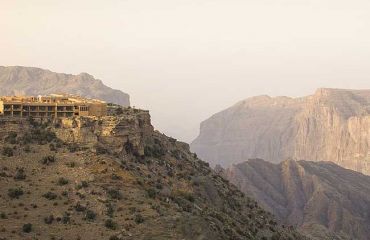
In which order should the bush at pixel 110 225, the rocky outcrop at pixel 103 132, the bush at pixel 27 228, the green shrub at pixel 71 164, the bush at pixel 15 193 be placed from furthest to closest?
the rocky outcrop at pixel 103 132 → the green shrub at pixel 71 164 → the bush at pixel 15 193 → the bush at pixel 110 225 → the bush at pixel 27 228

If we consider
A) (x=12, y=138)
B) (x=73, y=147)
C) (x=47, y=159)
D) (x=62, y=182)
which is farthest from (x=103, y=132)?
(x=62, y=182)

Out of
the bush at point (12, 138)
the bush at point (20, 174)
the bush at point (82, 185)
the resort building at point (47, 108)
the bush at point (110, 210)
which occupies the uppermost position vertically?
the resort building at point (47, 108)

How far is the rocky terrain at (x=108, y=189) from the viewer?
6083 centimetres

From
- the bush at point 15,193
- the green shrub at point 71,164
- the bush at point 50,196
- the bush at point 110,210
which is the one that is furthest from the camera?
the green shrub at point 71,164

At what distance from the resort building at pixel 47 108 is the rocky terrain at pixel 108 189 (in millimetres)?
2503

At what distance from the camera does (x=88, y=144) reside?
7775cm

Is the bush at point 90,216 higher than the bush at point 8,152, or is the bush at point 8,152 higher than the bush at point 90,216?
the bush at point 8,152

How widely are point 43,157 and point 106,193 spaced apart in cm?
1094

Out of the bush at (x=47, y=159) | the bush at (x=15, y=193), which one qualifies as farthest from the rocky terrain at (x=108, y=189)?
the bush at (x=47, y=159)

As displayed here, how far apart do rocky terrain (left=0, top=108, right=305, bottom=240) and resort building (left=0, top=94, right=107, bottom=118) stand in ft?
8.21

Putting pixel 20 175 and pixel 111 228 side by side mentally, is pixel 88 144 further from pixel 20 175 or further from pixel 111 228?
pixel 111 228

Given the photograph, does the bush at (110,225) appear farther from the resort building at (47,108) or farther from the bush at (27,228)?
the resort building at (47,108)

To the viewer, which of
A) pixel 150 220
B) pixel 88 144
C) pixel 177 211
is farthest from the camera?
pixel 88 144

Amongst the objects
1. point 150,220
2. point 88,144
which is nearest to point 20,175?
point 88,144
